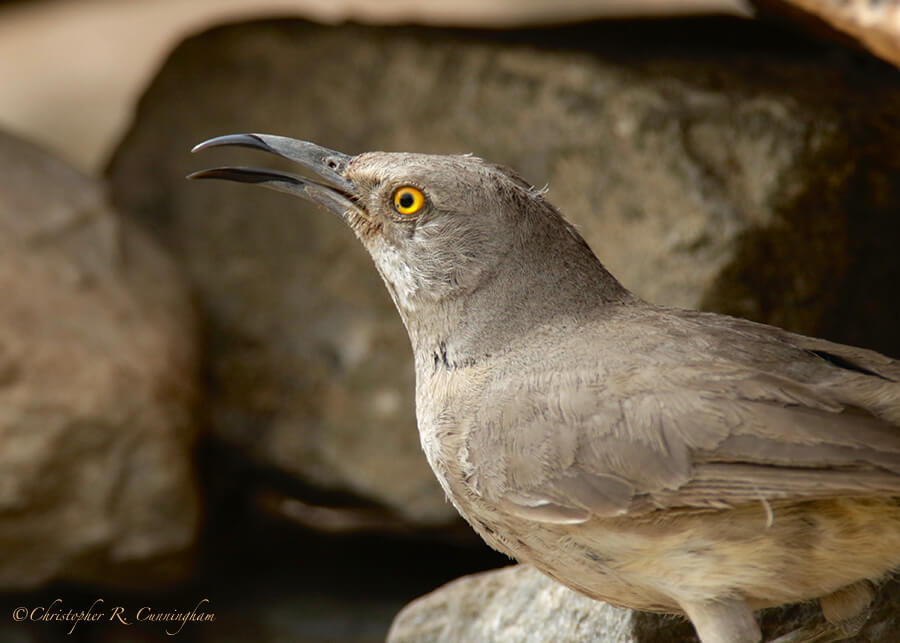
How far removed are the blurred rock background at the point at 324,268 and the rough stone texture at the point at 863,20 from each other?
0.11 m

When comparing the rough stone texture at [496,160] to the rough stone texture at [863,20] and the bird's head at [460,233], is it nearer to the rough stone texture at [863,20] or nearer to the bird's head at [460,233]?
the rough stone texture at [863,20]

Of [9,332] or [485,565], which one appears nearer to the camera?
[9,332]

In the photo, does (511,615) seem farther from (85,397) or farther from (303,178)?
(85,397)

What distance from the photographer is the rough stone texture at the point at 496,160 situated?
5.05 metres

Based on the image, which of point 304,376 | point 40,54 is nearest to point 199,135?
point 304,376

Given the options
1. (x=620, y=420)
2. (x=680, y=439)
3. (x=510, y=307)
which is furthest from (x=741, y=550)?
(x=510, y=307)

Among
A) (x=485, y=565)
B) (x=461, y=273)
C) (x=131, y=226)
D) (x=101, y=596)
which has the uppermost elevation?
(x=461, y=273)

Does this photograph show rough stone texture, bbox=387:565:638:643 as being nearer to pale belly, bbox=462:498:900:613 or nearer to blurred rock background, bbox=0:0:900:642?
blurred rock background, bbox=0:0:900:642

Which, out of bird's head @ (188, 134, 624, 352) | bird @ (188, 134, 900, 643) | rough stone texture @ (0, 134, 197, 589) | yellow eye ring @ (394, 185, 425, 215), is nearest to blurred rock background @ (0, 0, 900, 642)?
rough stone texture @ (0, 134, 197, 589)

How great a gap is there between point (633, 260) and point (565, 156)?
668 millimetres

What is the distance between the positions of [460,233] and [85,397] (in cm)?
266

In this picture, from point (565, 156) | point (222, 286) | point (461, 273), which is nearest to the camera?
point (461, 273)

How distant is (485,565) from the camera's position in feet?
20.8

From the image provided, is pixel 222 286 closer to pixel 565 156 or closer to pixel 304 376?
pixel 304 376
